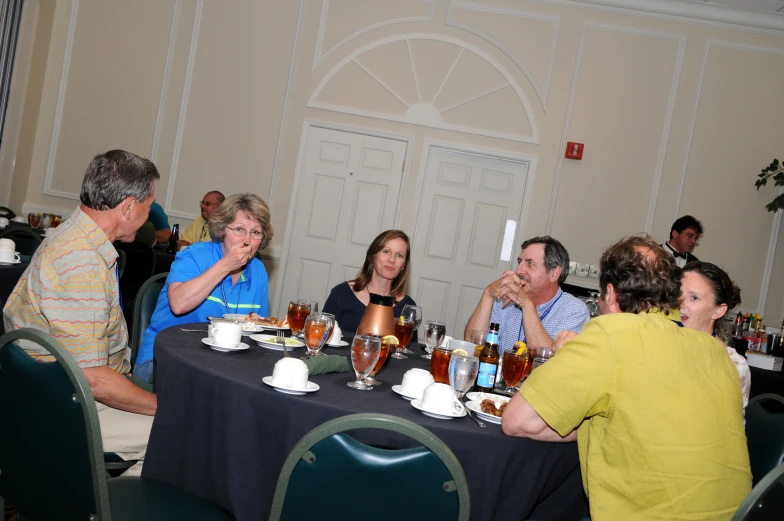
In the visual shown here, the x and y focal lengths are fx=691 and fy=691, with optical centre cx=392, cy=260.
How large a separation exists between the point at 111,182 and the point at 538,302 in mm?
1967

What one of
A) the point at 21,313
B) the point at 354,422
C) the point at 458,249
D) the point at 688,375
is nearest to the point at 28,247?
the point at 21,313

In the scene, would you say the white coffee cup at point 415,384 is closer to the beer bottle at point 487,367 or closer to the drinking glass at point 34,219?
the beer bottle at point 487,367

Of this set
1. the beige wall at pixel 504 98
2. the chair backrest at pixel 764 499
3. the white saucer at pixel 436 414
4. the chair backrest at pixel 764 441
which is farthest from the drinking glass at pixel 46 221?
the chair backrest at pixel 764 499

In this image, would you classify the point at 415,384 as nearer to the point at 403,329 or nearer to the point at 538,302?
the point at 403,329

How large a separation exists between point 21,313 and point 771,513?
192cm

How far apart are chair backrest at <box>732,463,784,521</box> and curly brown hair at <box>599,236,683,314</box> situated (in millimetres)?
497

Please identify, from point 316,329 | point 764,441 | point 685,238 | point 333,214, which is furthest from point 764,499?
→ point 333,214

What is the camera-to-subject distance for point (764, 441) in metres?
2.18

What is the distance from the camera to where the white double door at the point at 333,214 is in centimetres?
655

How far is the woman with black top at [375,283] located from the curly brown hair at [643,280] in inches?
64.0

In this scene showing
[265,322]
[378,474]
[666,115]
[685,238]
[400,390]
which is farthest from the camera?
[666,115]

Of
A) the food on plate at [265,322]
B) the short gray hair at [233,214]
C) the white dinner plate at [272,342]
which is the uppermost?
the short gray hair at [233,214]

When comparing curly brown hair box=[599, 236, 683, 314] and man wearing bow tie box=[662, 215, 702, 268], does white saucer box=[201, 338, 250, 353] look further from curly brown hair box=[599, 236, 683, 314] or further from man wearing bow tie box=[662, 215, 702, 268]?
man wearing bow tie box=[662, 215, 702, 268]

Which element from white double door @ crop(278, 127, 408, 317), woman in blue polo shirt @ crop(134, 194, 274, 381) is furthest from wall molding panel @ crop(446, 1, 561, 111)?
woman in blue polo shirt @ crop(134, 194, 274, 381)
